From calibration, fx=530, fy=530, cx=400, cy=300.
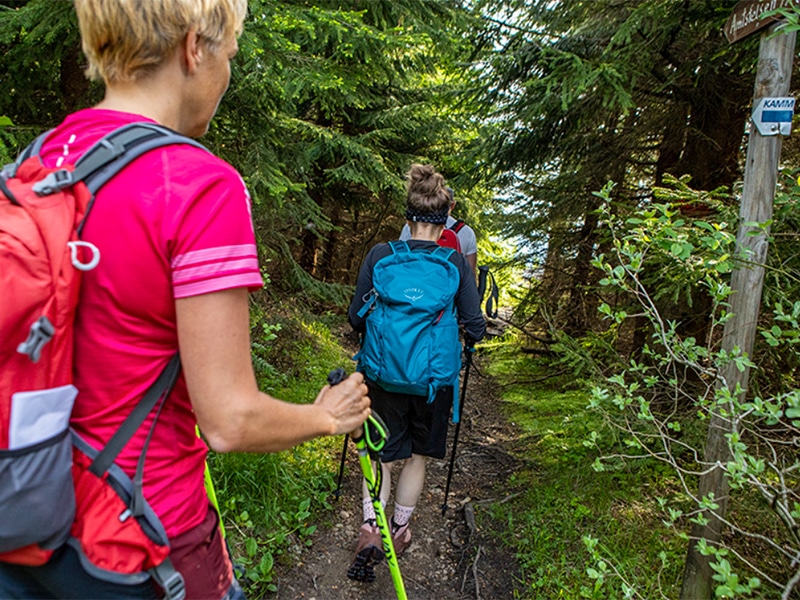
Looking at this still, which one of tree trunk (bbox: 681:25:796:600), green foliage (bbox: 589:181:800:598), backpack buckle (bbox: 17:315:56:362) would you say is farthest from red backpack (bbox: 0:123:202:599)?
tree trunk (bbox: 681:25:796:600)

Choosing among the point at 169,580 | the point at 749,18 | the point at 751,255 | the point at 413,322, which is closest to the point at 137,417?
the point at 169,580

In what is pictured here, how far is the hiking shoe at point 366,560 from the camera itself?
360cm

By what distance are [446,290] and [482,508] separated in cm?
228

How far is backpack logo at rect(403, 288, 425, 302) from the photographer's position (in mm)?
3369

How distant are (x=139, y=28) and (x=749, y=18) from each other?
3068mm

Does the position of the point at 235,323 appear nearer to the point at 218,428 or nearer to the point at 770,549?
the point at 218,428

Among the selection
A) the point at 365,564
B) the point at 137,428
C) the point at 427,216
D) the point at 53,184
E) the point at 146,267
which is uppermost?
the point at 427,216

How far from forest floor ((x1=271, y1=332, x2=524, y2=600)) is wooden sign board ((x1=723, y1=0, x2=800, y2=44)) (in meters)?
3.68

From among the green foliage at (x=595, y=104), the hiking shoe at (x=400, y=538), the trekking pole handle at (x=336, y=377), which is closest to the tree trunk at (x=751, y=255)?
the green foliage at (x=595, y=104)

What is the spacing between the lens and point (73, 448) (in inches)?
46.9

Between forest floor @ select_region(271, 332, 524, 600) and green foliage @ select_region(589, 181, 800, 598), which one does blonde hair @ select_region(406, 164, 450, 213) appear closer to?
green foliage @ select_region(589, 181, 800, 598)

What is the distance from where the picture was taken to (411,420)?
376cm

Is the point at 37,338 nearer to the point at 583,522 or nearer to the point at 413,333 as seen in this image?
the point at 413,333

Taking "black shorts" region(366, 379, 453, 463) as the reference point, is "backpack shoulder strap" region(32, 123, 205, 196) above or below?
above
